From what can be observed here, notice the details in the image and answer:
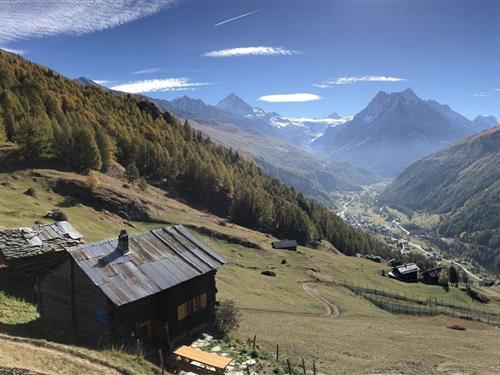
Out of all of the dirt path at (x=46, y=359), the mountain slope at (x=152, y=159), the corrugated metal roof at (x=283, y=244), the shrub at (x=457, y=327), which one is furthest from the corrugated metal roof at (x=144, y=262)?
the mountain slope at (x=152, y=159)

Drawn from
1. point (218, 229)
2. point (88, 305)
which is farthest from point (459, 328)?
point (218, 229)

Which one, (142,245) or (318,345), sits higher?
(142,245)

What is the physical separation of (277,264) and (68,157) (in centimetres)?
6251

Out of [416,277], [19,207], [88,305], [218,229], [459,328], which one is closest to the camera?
[88,305]

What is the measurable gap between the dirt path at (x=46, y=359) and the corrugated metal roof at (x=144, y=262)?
15.8 feet

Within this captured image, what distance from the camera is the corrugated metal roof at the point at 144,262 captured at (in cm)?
3434

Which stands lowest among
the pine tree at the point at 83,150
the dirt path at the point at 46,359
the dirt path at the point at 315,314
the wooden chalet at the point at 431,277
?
the wooden chalet at the point at 431,277

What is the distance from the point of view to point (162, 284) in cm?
3678

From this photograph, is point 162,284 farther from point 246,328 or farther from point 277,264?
point 277,264

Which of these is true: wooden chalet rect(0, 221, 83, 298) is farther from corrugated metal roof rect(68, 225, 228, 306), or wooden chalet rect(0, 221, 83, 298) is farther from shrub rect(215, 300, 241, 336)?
shrub rect(215, 300, 241, 336)

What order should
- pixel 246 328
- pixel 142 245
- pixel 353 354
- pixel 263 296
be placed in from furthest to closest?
1. pixel 263 296
2. pixel 246 328
3. pixel 353 354
4. pixel 142 245

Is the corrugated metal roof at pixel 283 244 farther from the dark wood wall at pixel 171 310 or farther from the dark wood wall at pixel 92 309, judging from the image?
the dark wood wall at pixel 92 309

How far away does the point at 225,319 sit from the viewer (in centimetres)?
4212

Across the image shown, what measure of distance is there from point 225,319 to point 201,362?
9.97m
